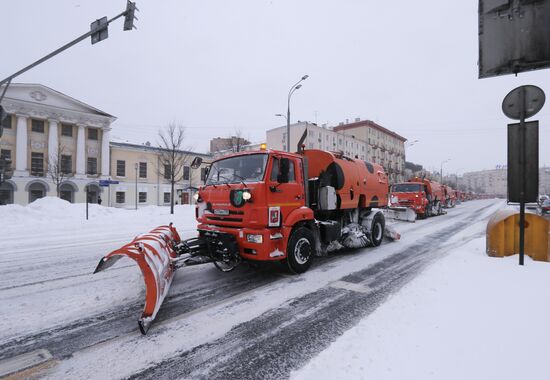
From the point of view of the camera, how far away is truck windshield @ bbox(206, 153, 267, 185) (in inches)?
221

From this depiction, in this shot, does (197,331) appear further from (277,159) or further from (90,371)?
(277,159)

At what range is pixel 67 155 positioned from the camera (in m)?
35.7

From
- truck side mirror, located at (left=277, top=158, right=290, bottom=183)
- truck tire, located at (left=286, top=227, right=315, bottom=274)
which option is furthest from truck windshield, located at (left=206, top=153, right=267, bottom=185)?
truck tire, located at (left=286, top=227, right=315, bottom=274)

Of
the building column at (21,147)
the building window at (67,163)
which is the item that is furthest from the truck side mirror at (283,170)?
the building column at (21,147)

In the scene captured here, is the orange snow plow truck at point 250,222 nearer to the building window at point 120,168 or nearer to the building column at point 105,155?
the building column at point 105,155

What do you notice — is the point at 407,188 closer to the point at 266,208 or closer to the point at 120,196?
the point at 266,208

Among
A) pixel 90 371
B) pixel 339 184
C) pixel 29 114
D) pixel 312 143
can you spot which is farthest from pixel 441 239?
pixel 312 143

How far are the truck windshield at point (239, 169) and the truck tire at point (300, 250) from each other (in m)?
1.53

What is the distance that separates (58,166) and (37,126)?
748 cm

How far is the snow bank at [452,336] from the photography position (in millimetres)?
2711

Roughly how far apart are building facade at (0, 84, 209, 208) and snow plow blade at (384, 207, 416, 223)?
814 inches

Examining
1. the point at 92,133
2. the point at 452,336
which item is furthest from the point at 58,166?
the point at 452,336

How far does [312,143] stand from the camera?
56750 millimetres

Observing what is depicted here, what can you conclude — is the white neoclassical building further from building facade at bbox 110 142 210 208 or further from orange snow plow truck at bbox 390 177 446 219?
orange snow plow truck at bbox 390 177 446 219
